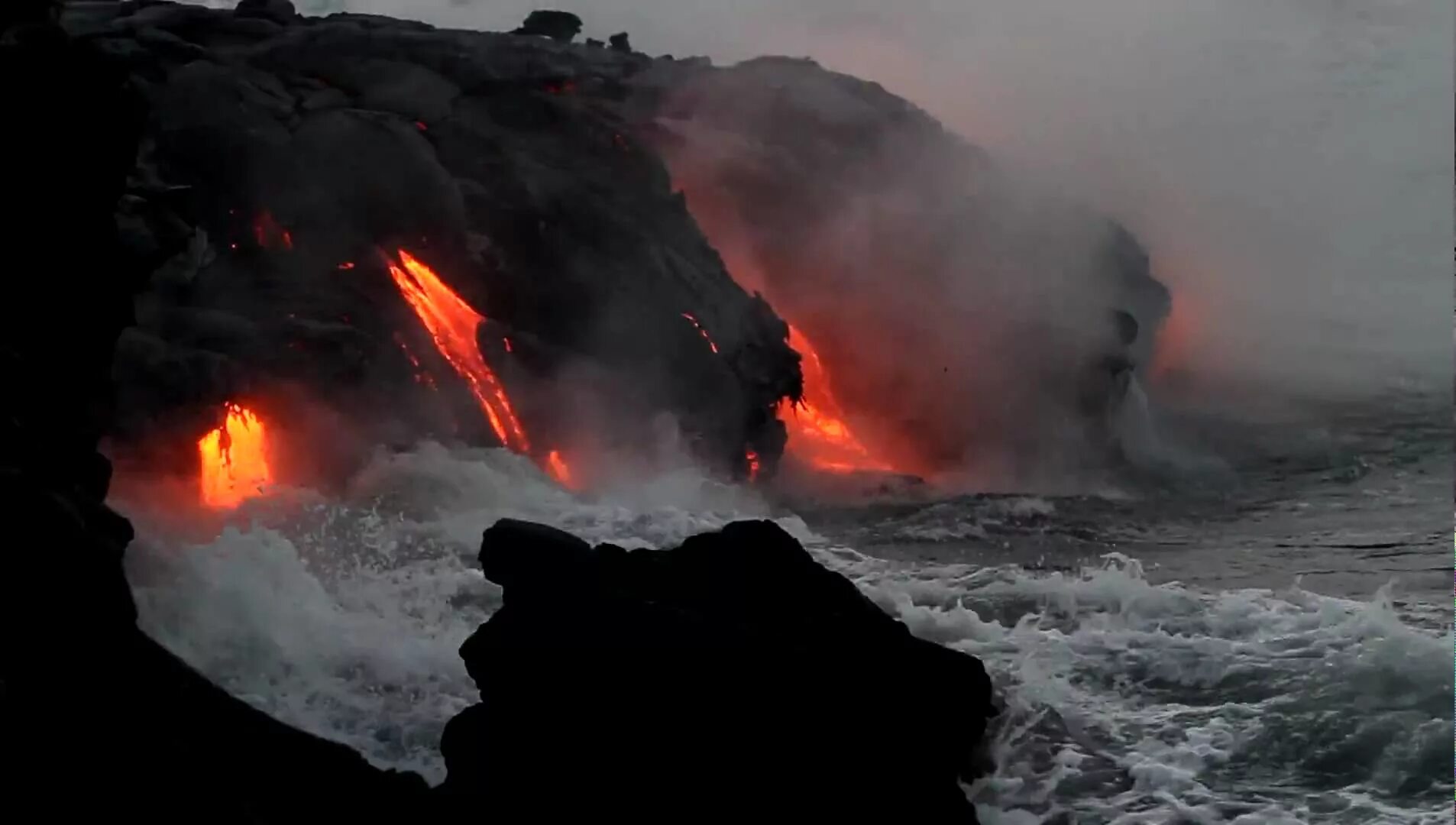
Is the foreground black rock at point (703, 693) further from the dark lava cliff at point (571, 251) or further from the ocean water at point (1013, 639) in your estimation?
the dark lava cliff at point (571, 251)

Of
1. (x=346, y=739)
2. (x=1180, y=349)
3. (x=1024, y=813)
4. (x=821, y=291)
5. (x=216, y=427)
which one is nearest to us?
(x=1024, y=813)

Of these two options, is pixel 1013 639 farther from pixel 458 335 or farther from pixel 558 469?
pixel 458 335

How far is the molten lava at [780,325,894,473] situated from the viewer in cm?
2342

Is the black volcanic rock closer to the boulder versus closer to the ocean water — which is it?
the boulder

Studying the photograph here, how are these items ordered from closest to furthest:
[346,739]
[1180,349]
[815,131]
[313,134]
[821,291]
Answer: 1. [346,739]
2. [313,134]
3. [821,291]
4. [815,131]
5. [1180,349]

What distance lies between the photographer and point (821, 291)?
25359mm

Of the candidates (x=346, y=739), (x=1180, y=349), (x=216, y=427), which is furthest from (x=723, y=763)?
(x=1180, y=349)

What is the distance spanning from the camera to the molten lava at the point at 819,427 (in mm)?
23422

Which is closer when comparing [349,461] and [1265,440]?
[349,461]

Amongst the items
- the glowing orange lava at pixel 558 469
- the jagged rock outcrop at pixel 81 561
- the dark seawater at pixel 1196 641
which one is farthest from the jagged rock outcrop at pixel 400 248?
the jagged rock outcrop at pixel 81 561

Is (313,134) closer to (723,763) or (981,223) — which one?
(981,223)

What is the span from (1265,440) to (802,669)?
61.8 ft

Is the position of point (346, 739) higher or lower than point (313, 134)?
lower

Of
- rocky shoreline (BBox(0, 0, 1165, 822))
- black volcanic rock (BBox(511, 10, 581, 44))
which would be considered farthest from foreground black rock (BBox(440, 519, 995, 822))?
black volcanic rock (BBox(511, 10, 581, 44))
